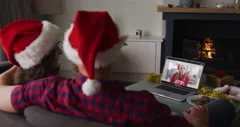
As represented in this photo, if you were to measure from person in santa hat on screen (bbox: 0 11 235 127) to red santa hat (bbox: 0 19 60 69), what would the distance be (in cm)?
15

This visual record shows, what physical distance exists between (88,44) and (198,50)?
282 cm

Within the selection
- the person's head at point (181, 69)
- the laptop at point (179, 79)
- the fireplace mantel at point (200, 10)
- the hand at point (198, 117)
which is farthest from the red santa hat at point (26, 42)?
the fireplace mantel at point (200, 10)

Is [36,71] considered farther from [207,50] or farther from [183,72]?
[207,50]

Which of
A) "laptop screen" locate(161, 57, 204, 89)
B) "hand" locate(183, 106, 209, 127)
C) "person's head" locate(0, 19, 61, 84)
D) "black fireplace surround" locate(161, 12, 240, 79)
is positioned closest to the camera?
"person's head" locate(0, 19, 61, 84)

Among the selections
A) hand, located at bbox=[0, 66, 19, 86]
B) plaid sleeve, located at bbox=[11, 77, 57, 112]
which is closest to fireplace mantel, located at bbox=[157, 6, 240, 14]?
hand, located at bbox=[0, 66, 19, 86]

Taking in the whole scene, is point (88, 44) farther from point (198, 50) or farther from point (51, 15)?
point (51, 15)

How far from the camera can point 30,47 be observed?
1206mm

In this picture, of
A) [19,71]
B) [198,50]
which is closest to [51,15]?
[198,50]

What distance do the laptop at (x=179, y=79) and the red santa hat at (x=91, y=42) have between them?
1009 mm

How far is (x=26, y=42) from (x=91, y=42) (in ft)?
1.27

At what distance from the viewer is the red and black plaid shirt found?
1.03 m

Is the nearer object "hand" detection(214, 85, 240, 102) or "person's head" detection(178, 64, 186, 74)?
"hand" detection(214, 85, 240, 102)

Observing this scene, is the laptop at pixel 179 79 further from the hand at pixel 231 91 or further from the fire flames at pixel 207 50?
the fire flames at pixel 207 50

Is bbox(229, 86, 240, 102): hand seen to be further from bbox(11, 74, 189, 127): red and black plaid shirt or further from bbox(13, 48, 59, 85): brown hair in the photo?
bbox(13, 48, 59, 85): brown hair
